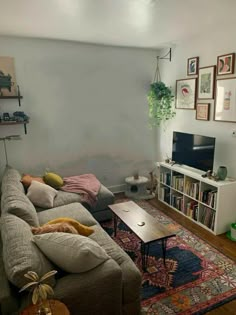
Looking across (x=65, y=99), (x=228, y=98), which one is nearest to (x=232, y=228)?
(x=228, y=98)

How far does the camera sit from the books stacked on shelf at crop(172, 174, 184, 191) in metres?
3.68

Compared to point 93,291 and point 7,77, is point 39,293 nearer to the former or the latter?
point 93,291

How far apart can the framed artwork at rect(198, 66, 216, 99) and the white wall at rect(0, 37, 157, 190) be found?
116cm

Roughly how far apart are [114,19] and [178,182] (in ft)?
7.72

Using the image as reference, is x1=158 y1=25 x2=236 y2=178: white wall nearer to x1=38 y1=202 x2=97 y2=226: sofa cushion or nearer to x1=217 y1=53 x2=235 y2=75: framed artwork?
x1=217 y1=53 x2=235 y2=75: framed artwork

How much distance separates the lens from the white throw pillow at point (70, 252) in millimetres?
1543

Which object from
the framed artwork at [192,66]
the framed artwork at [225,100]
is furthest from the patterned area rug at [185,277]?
the framed artwork at [192,66]

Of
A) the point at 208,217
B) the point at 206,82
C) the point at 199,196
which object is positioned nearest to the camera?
the point at 208,217

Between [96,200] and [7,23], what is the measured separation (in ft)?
7.82

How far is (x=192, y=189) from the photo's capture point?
11.4ft

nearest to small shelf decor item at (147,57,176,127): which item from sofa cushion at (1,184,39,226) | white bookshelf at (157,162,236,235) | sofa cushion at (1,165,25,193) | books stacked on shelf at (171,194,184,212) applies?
white bookshelf at (157,162,236,235)

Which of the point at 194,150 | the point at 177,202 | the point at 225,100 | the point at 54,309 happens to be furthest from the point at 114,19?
the point at 54,309

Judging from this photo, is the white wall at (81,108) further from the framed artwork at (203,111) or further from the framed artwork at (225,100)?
the framed artwork at (225,100)

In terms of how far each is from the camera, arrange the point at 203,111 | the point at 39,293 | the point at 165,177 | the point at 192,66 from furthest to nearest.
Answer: the point at 165,177 < the point at 192,66 < the point at 203,111 < the point at 39,293
